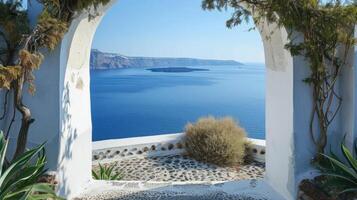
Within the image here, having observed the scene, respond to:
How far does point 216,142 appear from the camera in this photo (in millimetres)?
8586

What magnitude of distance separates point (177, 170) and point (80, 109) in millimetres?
3434

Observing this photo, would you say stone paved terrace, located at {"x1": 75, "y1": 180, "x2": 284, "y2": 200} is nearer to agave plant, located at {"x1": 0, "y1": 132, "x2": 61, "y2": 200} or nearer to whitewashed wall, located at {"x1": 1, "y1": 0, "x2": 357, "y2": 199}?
whitewashed wall, located at {"x1": 1, "y1": 0, "x2": 357, "y2": 199}

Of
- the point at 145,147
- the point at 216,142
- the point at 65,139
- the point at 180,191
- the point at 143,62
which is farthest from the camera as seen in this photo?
the point at 143,62

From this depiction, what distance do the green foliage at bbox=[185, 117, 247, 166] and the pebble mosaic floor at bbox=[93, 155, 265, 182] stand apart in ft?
0.75

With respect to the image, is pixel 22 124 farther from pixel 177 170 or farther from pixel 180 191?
pixel 177 170

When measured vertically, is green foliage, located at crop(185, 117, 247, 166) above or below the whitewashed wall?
below

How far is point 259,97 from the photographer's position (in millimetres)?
17141

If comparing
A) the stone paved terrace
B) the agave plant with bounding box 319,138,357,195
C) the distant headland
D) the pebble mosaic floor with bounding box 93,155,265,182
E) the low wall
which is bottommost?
the pebble mosaic floor with bounding box 93,155,265,182

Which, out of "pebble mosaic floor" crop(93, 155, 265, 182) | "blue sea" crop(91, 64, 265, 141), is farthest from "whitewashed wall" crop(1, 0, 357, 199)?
"blue sea" crop(91, 64, 265, 141)

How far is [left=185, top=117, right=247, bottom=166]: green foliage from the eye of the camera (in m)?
8.41

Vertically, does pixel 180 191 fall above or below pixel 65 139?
below

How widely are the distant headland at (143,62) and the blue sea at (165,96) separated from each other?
0.35m

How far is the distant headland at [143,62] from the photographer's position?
1856 centimetres

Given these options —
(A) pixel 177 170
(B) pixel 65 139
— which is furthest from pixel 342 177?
(A) pixel 177 170
